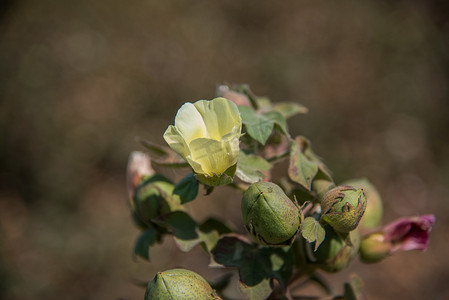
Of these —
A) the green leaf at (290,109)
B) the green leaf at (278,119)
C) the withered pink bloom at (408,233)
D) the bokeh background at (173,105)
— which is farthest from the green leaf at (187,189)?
the bokeh background at (173,105)

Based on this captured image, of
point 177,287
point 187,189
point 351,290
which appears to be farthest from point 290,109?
point 177,287

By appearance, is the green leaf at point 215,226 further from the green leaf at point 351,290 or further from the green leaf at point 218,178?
the green leaf at point 351,290

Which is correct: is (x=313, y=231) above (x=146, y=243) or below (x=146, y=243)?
above

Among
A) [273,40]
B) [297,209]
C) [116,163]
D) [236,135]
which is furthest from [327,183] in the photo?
[273,40]

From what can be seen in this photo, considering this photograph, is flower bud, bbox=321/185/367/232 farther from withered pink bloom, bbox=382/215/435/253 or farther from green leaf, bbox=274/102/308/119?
green leaf, bbox=274/102/308/119

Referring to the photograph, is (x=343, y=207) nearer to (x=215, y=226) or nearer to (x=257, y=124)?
(x=257, y=124)

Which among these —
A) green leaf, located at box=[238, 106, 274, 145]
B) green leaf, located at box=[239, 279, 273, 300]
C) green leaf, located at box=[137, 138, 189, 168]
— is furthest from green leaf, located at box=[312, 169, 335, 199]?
green leaf, located at box=[137, 138, 189, 168]
